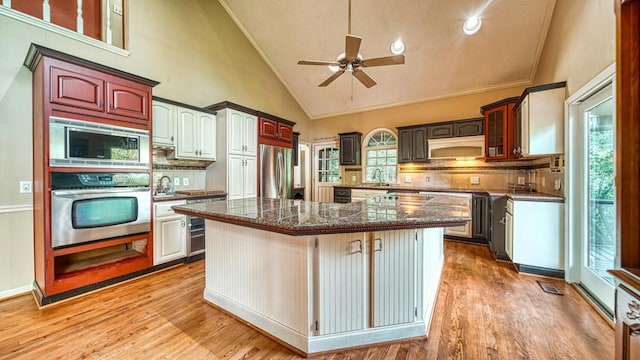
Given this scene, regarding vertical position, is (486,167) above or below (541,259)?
above

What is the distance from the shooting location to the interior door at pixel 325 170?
6.52 meters

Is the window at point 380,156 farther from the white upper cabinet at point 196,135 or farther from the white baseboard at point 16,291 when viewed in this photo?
the white baseboard at point 16,291

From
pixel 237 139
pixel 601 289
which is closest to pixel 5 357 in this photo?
pixel 237 139

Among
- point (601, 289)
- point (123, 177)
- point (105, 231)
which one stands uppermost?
point (123, 177)

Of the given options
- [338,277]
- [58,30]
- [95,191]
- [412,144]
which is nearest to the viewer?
[338,277]

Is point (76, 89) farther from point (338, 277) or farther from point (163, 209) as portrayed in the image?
point (338, 277)

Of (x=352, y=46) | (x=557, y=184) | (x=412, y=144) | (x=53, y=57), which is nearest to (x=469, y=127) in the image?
(x=412, y=144)

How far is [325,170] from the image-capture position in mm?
6652

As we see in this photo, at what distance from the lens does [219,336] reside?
1.83m

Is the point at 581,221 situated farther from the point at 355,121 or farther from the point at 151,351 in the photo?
the point at 355,121

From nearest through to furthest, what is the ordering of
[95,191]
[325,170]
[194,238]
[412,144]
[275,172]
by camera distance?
[95,191] < [194,238] < [275,172] < [412,144] < [325,170]

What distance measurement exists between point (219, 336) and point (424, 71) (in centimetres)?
507

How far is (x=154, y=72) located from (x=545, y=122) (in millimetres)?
5203

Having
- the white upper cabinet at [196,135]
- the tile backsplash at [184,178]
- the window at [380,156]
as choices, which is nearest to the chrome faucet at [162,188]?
the tile backsplash at [184,178]
